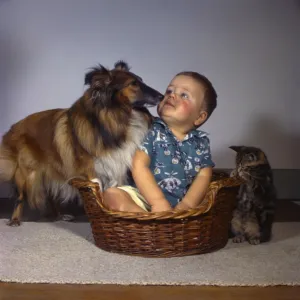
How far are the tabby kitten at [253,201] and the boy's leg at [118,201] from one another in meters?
0.44

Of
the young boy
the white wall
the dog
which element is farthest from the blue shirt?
the white wall

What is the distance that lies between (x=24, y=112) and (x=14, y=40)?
0.44 metres

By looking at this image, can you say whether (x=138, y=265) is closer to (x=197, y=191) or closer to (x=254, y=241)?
(x=197, y=191)

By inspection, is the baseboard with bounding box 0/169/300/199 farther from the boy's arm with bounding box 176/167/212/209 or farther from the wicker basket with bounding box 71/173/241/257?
the wicker basket with bounding box 71/173/241/257

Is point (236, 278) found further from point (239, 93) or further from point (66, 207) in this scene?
point (239, 93)

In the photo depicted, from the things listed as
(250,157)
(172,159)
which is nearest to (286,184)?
(250,157)

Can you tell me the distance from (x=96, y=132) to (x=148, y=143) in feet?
0.86

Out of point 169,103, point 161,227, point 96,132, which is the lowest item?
point 161,227

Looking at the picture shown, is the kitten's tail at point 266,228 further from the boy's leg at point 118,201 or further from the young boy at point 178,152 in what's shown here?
the boy's leg at point 118,201

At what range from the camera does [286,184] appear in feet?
10.7

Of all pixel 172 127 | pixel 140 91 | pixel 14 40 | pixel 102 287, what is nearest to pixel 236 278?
pixel 102 287

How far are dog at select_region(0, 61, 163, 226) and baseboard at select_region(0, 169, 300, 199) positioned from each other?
953 millimetres

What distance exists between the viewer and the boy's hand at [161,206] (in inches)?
71.1

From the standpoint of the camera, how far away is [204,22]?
306 cm
